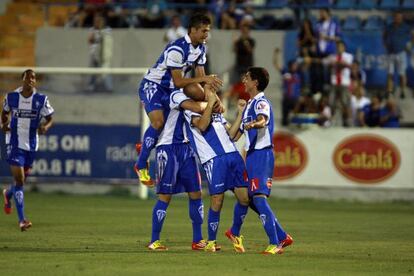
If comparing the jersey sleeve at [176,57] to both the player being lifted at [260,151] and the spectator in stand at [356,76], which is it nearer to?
the player being lifted at [260,151]

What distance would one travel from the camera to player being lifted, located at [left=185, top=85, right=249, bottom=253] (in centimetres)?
1295

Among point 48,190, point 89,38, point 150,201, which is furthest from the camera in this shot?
point 89,38

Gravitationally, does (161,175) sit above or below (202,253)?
above

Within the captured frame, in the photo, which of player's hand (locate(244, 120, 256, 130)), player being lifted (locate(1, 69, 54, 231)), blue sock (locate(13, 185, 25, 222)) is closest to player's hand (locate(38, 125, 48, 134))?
player being lifted (locate(1, 69, 54, 231))

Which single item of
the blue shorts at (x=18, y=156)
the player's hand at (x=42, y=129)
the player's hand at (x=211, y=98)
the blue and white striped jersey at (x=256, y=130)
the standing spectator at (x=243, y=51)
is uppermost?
the standing spectator at (x=243, y=51)

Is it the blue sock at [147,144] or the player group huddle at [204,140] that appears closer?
the player group huddle at [204,140]

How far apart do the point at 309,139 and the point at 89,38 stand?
647 cm

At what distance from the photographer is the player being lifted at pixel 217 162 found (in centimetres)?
1295

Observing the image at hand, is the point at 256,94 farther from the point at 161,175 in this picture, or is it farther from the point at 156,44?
the point at 156,44

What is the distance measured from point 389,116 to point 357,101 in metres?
0.87

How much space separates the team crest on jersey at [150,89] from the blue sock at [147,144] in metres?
0.47

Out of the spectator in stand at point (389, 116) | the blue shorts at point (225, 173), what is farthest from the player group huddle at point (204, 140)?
the spectator in stand at point (389, 116)

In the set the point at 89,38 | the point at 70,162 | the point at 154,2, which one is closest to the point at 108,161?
the point at 70,162

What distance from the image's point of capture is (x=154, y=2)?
29.3 metres
